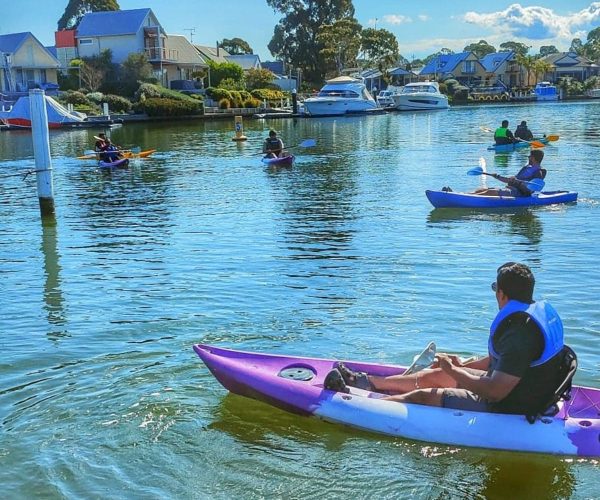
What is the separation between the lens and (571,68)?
118 meters

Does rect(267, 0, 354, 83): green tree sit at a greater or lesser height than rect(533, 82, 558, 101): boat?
greater

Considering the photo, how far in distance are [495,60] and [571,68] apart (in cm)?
1316

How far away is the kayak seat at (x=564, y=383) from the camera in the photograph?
18.3ft

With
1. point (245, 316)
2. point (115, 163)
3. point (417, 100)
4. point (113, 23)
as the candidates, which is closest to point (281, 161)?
point (115, 163)

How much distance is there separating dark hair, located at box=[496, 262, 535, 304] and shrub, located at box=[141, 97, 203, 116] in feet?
184

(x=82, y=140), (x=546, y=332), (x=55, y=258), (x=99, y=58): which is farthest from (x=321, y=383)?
(x=99, y=58)

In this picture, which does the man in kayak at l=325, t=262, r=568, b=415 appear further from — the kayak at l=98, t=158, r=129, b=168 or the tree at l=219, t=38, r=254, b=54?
the tree at l=219, t=38, r=254, b=54

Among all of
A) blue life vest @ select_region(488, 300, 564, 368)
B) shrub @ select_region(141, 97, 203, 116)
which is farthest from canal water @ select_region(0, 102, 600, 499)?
shrub @ select_region(141, 97, 203, 116)

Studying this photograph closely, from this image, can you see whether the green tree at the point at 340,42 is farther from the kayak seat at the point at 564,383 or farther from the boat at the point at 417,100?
the kayak seat at the point at 564,383

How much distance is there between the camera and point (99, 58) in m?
69.2

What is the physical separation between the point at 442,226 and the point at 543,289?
16.2 ft

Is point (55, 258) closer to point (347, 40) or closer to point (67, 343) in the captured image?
point (67, 343)

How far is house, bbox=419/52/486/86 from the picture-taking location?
372ft

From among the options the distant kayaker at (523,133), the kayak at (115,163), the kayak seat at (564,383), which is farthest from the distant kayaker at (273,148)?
the kayak seat at (564,383)
